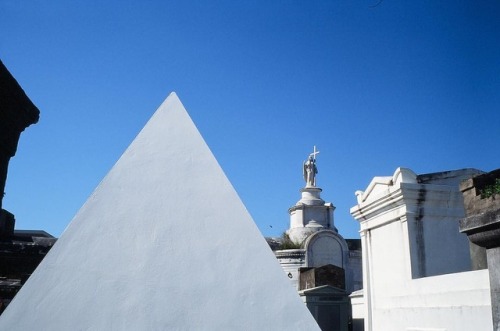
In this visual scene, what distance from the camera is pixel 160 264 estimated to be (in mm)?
2664

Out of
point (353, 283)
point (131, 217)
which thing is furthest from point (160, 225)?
point (353, 283)

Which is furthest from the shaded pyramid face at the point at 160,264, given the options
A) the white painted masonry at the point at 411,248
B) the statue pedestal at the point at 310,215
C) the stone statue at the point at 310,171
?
the stone statue at the point at 310,171

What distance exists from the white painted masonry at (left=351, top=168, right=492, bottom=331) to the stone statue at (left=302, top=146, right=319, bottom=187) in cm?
1499

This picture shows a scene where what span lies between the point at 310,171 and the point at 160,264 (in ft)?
64.1

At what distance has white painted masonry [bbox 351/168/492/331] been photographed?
5.26 metres

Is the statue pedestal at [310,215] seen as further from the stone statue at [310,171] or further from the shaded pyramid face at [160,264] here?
the shaded pyramid face at [160,264]

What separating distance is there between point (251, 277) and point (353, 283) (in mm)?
15088

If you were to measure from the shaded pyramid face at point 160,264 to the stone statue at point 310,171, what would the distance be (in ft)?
62.1

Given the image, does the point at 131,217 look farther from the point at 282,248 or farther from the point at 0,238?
the point at 282,248

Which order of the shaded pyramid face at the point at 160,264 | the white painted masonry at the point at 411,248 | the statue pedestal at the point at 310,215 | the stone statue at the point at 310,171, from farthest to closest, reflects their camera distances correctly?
the stone statue at the point at 310,171
the statue pedestal at the point at 310,215
the white painted masonry at the point at 411,248
the shaded pyramid face at the point at 160,264

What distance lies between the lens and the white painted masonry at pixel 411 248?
526cm

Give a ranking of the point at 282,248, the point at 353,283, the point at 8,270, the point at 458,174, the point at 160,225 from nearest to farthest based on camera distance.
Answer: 1. the point at 160,225
2. the point at 8,270
3. the point at 458,174
4. the point at 353,283
5. the point at 282,248

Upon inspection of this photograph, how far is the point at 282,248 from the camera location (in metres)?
18.0

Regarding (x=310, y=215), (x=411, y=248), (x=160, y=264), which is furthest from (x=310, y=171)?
(x=160, y=264)
